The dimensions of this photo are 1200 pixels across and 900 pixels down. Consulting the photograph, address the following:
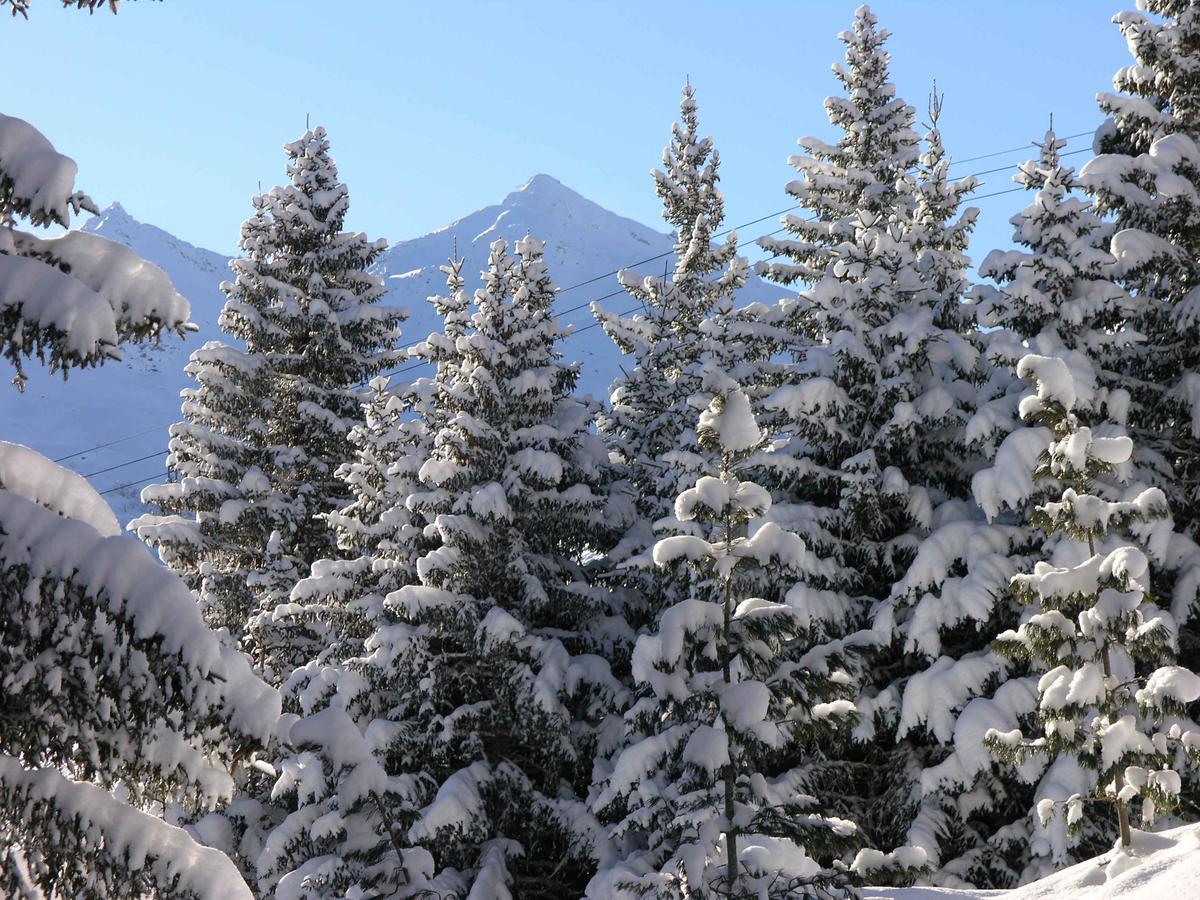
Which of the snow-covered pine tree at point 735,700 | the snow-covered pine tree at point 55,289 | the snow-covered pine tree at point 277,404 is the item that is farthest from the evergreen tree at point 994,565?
the snow-covered pine tree at point 277,404

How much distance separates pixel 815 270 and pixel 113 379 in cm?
15212

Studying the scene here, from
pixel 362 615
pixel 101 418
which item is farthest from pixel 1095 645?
pixel 101 418

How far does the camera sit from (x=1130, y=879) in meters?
8.66

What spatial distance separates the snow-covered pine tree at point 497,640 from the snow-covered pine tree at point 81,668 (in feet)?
29.3

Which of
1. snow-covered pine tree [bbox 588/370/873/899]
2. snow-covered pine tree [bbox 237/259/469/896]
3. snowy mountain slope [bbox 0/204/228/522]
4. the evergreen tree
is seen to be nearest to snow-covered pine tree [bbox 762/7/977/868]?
the evergreen tree

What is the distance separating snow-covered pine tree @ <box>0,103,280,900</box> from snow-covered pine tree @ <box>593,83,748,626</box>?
1086cm

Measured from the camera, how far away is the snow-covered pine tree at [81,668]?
4391mm

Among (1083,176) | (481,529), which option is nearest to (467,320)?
(481,529)

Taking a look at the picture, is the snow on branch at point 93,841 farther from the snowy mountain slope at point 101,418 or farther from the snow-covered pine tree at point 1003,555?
the snowy mountain slope at point 101,418

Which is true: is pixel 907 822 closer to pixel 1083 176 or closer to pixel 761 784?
pixel 761 784

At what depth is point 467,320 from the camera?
17844mm

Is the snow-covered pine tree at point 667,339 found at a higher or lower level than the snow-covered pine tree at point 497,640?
higher

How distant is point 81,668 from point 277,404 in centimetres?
1802

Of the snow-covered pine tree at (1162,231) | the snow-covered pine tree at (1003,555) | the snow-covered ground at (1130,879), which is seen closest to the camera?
the snow-covered ground at (1130,879)
